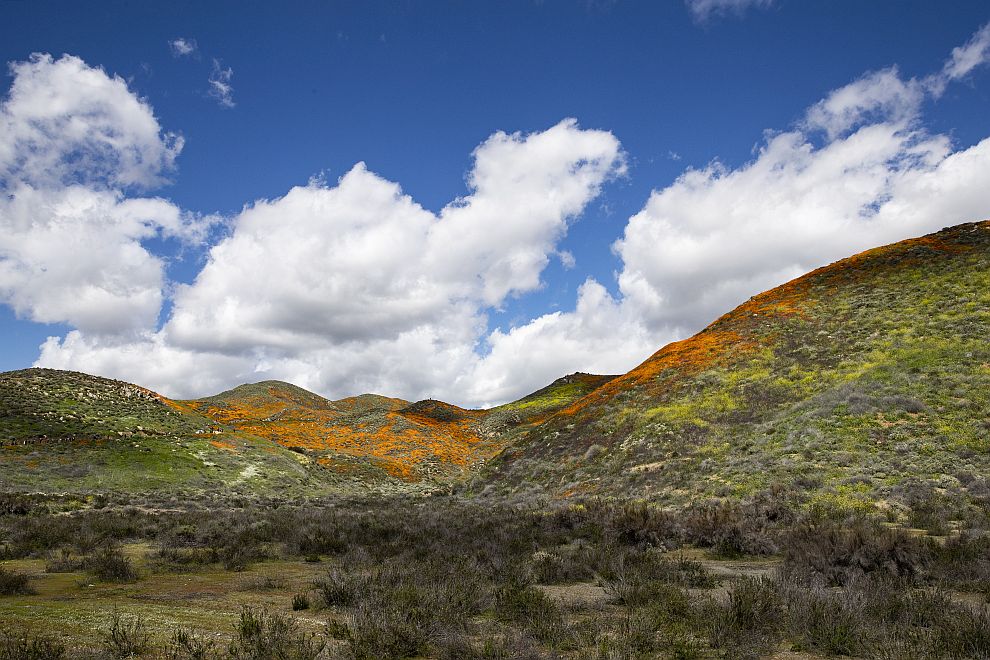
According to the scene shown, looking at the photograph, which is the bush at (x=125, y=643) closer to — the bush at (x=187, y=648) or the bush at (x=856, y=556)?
the bush at (x=187, y=648)

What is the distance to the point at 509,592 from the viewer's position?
8.17 metres

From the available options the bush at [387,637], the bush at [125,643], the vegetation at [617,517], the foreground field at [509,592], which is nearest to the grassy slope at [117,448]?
the vegetation at [617,517]

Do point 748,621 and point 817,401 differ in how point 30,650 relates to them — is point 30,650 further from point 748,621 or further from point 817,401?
point 817,401

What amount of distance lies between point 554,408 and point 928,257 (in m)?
57.8

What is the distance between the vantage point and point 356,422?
7969 centimetres

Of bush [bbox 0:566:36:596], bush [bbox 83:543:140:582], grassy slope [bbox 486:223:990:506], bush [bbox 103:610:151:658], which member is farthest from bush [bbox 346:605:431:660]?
grassy slope [bbox 486:223:990:506]

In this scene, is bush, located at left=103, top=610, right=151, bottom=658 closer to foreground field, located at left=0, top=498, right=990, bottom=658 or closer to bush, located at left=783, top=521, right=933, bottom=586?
foreground field, located at left=0, top=498, right=990, bottom=658

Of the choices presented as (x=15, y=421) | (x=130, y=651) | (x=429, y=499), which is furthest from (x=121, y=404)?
(x=130, y=651)

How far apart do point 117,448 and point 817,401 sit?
4739 centimetres

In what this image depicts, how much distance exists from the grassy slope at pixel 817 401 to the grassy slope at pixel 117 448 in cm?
2034

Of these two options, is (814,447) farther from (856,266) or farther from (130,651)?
(856,266)

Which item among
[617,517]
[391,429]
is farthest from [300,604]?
[391,429]

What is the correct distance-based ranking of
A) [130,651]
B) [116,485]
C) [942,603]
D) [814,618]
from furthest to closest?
[116,485], [942,603], [814,618], [130,651]

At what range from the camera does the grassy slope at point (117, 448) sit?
32844 mm
